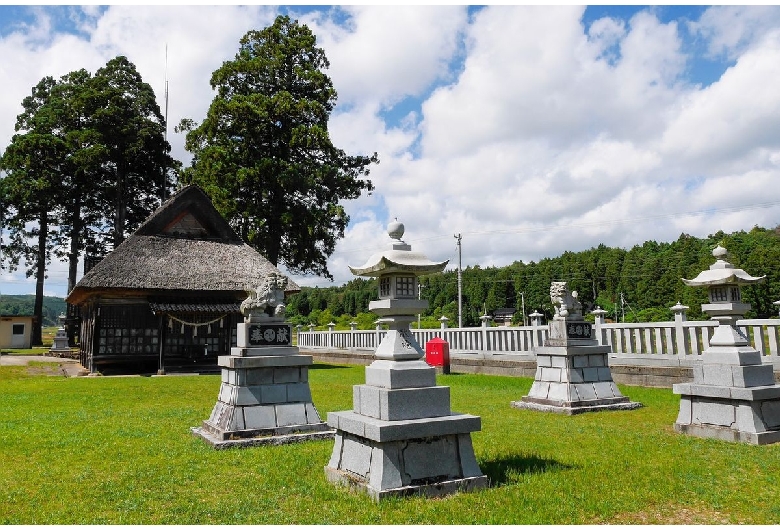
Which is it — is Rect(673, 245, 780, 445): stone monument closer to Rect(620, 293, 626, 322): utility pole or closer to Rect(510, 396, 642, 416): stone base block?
Rect(510, 396, 642, 416): stone base block

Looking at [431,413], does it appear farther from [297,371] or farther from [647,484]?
[297,371]

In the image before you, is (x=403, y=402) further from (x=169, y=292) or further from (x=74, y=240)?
(x=74, y=240)

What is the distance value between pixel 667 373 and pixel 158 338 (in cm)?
1718

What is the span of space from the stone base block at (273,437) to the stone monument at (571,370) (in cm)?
432

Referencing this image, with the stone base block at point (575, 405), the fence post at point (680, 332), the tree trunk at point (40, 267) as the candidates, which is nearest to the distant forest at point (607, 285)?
the tree trunk at point (40, 267)

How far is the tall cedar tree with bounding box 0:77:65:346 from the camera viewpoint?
31656mm

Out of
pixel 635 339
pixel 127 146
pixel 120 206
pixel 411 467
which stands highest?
pixel 127 146

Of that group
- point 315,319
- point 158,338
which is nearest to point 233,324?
point 158,338

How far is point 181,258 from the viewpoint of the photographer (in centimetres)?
2094

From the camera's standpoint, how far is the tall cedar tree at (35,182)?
31.7 meters

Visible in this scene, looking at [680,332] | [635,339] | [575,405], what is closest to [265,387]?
[575,405]

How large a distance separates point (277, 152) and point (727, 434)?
74.9 feet

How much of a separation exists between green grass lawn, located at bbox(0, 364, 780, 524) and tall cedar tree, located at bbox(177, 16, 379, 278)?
16.6 m

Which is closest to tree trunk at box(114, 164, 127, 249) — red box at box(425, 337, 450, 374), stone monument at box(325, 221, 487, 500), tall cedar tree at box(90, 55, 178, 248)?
tall cedar tree at box(90, 55, 178, 248)
